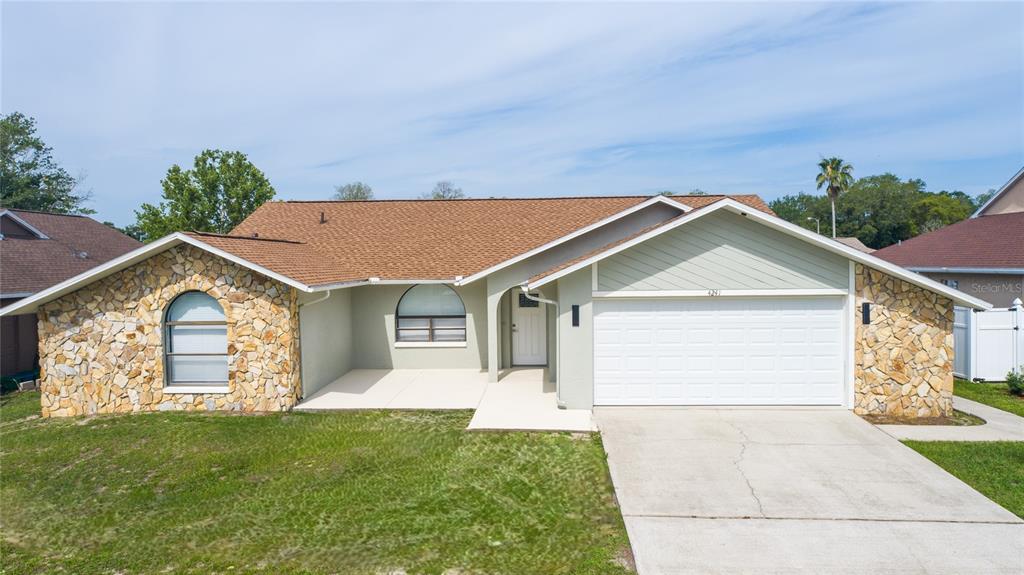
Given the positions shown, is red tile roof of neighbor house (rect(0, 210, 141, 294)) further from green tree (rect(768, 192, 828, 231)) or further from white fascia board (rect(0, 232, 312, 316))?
green tree (rect(768, 192, 828, 231))

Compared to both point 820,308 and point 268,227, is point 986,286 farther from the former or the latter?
point 268,227

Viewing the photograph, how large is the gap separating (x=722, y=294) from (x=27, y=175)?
5487 centimetres

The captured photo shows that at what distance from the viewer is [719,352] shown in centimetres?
1038

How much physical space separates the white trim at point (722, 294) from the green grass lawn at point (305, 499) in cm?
277

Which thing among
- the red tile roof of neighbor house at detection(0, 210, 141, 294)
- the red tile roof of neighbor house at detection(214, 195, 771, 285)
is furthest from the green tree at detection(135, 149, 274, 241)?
the red tile roof of neighbor house at detection(214, 195, 771, 285)

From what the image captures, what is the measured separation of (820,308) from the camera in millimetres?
10195

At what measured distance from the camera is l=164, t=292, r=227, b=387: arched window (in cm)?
1105

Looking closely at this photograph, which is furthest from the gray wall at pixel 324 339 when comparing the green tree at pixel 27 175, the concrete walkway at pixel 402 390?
the green tree at pixel 27 175

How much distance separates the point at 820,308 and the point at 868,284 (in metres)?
0.87

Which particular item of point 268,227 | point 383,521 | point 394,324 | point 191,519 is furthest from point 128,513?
point 268,227

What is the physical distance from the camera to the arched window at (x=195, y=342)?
435 inches

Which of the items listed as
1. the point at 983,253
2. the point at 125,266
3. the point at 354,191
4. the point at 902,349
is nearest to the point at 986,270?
the point at 983,253

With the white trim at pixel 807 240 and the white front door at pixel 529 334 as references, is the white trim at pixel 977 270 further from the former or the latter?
the white front door at pixel 529 334

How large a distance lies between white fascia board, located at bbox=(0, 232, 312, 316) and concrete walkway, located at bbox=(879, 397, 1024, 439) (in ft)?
33.9
